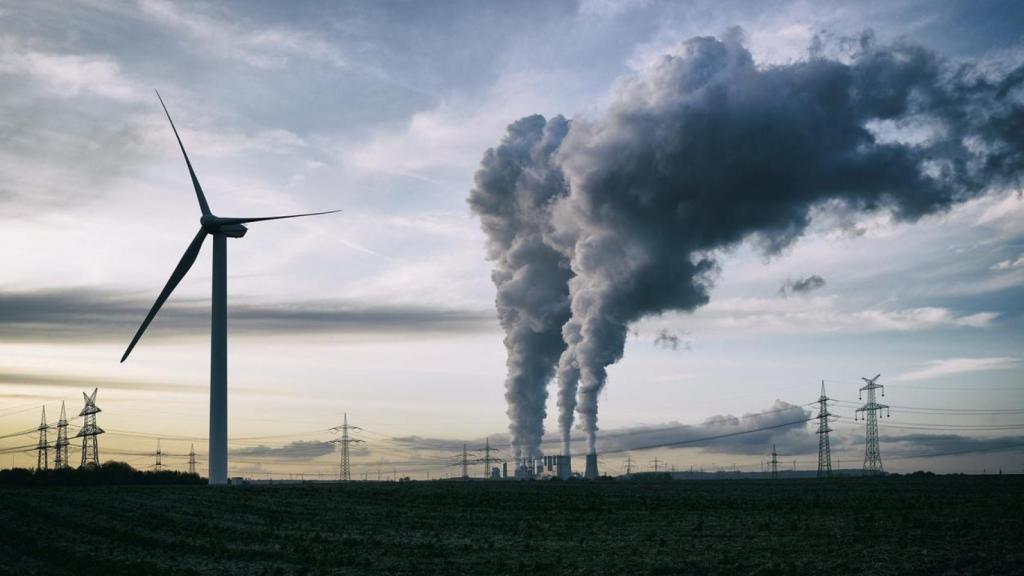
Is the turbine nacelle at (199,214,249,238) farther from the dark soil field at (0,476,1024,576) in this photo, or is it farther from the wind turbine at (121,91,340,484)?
the dark soil field at (0,476,1024,576)

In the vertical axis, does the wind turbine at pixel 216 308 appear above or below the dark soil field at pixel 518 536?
above

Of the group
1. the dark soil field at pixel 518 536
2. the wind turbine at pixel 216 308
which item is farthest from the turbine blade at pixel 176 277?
Result: the dark soil field at pixel 518 536

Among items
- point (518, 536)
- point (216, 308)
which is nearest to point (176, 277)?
point (216, 308)

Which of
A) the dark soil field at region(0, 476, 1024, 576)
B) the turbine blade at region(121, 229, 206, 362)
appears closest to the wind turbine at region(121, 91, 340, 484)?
the turbine blade at region(121, 229, 206, 362)

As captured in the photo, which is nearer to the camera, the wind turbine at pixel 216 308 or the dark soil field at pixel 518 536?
the dark soil field at pixel 518 536

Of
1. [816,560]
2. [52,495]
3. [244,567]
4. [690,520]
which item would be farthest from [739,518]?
[52,495]

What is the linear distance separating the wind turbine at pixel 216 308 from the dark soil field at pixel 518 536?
3050 centimetres

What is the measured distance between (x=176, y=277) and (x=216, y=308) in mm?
8096

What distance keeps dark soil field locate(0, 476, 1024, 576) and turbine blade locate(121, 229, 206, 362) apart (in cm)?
3130

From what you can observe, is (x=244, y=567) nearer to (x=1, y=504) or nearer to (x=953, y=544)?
(x=953, y=544)

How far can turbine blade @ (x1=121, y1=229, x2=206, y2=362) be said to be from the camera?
134250 millimetres

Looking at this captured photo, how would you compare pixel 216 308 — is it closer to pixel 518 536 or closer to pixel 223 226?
pixel 223 226

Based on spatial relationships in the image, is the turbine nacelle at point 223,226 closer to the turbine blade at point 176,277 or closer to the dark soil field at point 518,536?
the turbine blade at point 176,277

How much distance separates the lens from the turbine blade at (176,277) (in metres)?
134
